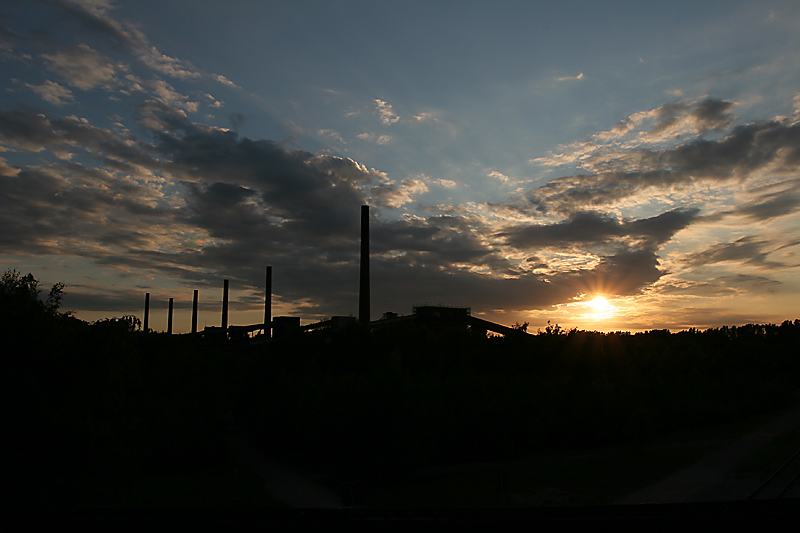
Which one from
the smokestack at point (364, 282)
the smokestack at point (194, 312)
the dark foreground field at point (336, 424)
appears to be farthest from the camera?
the smokestack at point (194, 312)

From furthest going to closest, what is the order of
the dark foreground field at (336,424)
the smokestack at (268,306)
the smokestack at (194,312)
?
the smokestack at (194,312) → the smokestack at (268,306) → the dark foreground field at (336,424)

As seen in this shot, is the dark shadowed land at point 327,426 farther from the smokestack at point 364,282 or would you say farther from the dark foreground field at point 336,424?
the smokestack at point 364,282

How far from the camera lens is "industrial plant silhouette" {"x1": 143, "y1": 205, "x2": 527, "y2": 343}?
59031 millimetres

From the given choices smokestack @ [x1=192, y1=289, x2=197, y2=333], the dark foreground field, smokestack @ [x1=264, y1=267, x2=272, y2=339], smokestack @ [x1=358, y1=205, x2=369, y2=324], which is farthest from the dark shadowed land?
smokestack @ [x1=192, y1=289, x2=197, y2=333]

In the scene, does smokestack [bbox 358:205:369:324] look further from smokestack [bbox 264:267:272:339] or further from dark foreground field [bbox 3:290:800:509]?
smokestack [bbox 264:267:272:339]

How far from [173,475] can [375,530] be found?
26.7 meters

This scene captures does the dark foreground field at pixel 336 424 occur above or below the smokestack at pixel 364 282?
below

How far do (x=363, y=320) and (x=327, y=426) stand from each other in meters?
30.0

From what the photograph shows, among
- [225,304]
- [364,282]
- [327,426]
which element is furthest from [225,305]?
[327,426]

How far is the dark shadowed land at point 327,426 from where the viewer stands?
664 inches

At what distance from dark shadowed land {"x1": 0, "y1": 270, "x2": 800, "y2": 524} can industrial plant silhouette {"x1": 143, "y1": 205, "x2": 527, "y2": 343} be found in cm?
546

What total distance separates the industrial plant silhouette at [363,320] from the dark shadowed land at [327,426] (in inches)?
215

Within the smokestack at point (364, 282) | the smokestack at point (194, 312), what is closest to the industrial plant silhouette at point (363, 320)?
the smokestack at point (364, 282)

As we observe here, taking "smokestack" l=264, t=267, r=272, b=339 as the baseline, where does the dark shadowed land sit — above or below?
below
